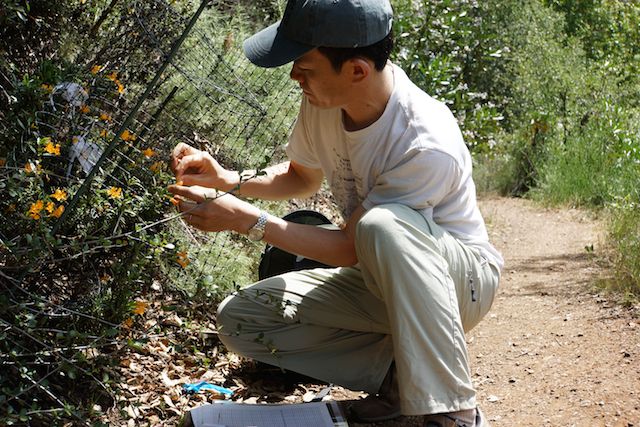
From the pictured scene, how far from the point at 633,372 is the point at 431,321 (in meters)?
1.19

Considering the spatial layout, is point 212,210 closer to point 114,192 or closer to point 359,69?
point 114,192

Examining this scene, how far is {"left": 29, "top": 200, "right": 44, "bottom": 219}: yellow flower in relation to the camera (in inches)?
94.3

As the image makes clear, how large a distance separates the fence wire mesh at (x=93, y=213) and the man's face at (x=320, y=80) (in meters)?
0.41

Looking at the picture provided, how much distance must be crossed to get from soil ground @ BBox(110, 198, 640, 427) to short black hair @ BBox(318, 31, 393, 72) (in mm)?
984

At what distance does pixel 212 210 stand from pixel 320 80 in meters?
0.53

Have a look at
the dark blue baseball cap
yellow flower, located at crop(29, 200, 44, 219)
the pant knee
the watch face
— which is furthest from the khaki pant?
yellow flower, located at crop(29, 200, 44, 219)

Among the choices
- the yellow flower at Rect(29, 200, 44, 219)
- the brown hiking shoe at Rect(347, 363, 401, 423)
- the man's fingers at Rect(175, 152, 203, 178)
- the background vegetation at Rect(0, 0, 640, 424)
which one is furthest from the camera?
the brown hiking shoe at Rect(347, 363, 401, 423)

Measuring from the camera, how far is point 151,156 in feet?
10.1

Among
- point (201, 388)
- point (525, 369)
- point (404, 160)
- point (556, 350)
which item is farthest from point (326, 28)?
point (556, 350)

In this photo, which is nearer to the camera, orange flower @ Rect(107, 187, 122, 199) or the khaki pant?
orange flower @ Rect(107, 187, 122, 199)

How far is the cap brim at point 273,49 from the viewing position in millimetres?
2828

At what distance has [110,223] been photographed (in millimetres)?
2758

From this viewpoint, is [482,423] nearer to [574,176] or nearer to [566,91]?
[574,176]

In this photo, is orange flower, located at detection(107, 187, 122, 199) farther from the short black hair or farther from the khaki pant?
the short black hair
